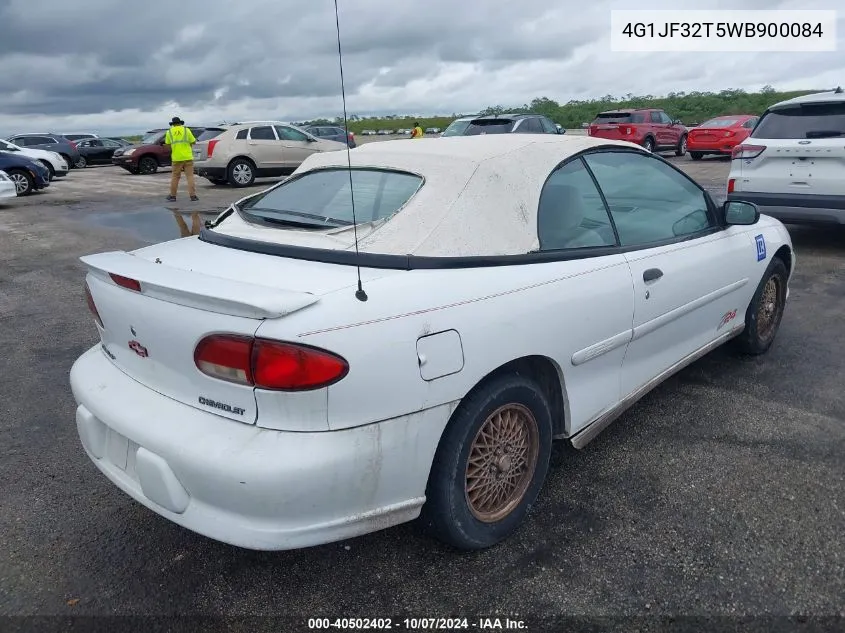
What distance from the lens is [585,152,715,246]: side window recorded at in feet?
10.3

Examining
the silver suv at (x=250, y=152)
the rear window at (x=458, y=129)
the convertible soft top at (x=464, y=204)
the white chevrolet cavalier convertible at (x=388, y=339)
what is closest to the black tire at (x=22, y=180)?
the silver suv at (x=250, y=152)

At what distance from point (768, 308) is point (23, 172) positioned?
17.4 m

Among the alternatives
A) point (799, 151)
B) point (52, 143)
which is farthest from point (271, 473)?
point (52, 143)

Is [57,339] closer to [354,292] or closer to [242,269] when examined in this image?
[242,269]

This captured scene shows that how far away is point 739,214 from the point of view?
371 cm

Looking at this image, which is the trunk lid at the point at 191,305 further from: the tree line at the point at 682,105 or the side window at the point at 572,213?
the tree line at the point at 682,105

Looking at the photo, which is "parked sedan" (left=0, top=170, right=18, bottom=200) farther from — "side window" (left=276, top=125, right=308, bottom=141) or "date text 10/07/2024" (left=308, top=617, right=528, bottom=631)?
"date text 10/07/2024" (left=308, top=617, right=528, bottom=631)

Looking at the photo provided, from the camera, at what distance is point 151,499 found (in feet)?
7.23

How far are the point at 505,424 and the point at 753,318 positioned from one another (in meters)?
2.45

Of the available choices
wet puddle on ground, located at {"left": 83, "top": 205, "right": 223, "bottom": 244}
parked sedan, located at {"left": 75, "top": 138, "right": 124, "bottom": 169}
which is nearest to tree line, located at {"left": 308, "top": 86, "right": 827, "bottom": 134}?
parked sedan, located at {"left": 75, "top": 138, "right": 124, "bottom": 169}

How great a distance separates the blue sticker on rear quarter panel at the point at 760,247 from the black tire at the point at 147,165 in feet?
75.8

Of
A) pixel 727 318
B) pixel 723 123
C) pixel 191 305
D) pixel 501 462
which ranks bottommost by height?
pixel 501 462

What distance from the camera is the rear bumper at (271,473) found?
1.96 metres

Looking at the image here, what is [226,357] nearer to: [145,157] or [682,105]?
[145,157]
